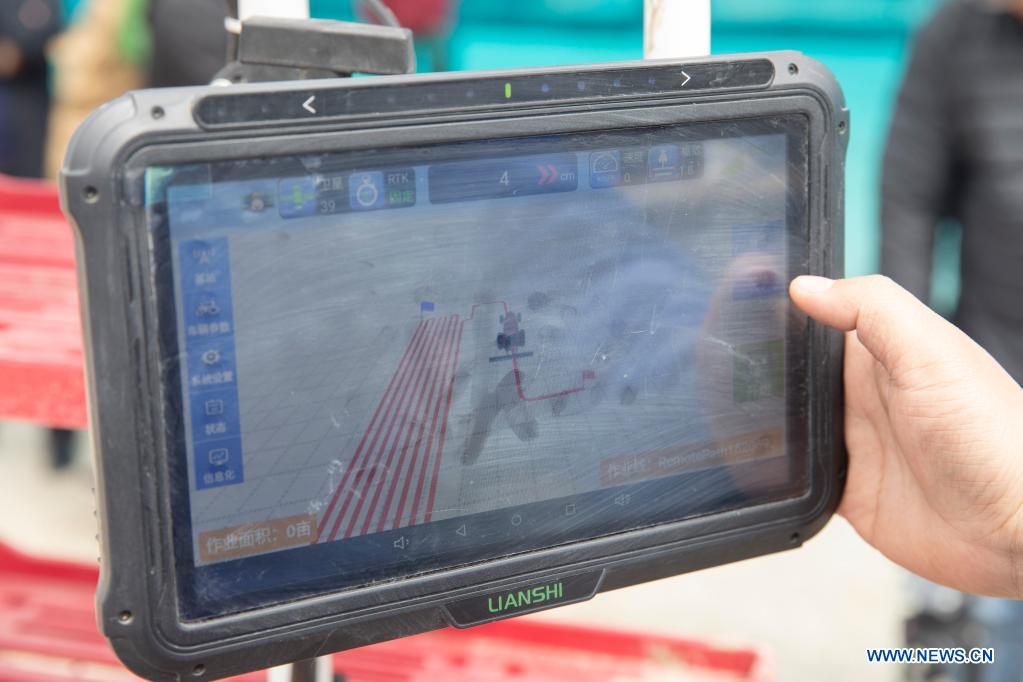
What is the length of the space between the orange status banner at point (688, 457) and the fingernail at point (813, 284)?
5.2 inches

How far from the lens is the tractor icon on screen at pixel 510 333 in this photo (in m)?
0.96

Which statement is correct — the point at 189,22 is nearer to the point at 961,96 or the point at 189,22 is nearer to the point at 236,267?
the point at 961,96

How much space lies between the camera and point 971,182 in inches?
77.4

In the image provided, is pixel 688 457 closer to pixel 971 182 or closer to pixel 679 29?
pixel 679 29

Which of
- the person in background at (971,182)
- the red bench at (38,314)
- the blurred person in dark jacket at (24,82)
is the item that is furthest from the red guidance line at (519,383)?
the blurred person in dark jacket at (24,82)

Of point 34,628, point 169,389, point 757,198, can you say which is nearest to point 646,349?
point 757,198

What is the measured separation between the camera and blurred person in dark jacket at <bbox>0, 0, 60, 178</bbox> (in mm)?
3355

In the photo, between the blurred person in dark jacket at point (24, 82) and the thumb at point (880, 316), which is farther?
the blurred person in dark jacket at point (24, 82)

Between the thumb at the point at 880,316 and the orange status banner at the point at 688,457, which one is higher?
the thumb at the point at 880,316

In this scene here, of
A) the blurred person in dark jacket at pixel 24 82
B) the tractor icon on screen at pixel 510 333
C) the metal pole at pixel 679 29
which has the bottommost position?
the blurred person in dark jacket at pixel 24 82

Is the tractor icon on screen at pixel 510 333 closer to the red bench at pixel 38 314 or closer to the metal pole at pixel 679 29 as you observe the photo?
the metal pole at pixel 679 29

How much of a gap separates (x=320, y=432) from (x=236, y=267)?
0.14 m

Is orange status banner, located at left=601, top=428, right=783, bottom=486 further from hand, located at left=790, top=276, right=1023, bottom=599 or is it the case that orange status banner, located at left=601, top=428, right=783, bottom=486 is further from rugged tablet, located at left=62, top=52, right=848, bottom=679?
hand, located at left=790, top=276, right=1023, bottom=599

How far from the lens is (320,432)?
2.99ft
